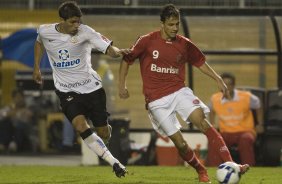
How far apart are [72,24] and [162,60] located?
4.12ft

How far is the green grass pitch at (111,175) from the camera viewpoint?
14391 mm

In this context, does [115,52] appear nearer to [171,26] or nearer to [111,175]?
[171,26]

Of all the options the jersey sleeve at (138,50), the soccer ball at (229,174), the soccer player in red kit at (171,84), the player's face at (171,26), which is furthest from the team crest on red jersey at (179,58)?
the soccer ball at (229,174)

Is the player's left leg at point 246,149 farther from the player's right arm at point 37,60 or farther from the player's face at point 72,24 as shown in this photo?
the player's face at point 72,24

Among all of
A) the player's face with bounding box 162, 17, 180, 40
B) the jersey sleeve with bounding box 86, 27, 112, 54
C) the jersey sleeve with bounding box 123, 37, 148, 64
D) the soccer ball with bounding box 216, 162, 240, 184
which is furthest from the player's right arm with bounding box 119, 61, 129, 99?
the soccer ball with bounding box 216, 162, 240, 184

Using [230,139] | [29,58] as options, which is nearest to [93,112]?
[230,139]

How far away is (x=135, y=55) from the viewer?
13938 millimetres

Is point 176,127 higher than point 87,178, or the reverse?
point 176,127

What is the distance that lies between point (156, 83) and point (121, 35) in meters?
6.46

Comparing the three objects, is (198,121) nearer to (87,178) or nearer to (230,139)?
(87,178)

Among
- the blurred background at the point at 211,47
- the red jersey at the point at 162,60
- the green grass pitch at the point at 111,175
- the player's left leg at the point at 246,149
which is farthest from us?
the blurred background at the point at 211,47

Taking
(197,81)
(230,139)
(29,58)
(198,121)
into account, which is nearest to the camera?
(198,121)

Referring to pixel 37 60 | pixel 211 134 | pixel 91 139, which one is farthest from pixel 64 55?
pixel 211 134

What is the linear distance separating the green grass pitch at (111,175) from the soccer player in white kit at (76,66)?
781 mm
